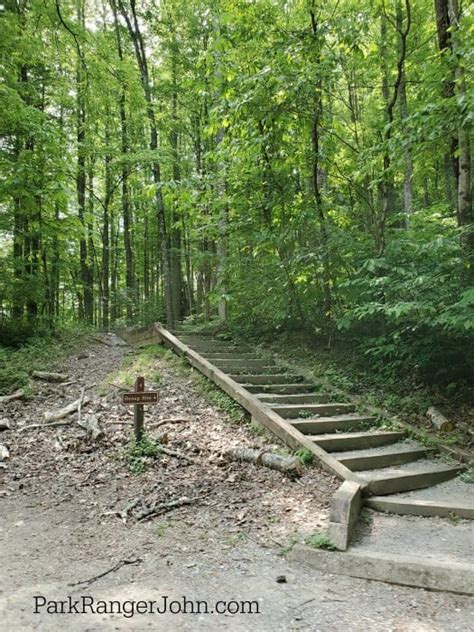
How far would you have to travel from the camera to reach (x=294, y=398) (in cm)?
666

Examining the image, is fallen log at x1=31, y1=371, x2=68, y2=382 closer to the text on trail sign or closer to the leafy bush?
the text on trail sign

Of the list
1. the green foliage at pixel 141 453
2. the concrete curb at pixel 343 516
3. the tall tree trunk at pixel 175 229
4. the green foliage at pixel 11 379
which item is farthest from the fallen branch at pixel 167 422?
the tall tree trunk at pixel 175 229

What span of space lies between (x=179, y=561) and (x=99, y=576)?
1.98 ft

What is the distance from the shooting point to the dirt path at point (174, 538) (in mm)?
2682

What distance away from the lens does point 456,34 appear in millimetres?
5504

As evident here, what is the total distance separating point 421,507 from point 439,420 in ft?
6.03

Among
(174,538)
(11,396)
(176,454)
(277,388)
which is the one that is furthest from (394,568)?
(11,396)

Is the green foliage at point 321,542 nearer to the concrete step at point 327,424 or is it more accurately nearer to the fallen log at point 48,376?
the concrete step at point 327,424

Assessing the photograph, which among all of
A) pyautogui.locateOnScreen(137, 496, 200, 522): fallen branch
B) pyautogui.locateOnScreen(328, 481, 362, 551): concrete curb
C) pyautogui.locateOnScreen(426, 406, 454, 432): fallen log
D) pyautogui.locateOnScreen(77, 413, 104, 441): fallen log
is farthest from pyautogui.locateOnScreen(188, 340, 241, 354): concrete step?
pyautogui.locateOnScreen(328, 481, 362, 551): concrete curb

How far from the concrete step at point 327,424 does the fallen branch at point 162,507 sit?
1.80m

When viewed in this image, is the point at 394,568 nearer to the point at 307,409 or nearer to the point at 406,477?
the point at 406,477

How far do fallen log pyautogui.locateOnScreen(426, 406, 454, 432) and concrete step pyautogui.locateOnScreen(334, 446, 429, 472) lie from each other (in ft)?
1.65

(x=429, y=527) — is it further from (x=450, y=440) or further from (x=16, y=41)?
(x=16, y=41)

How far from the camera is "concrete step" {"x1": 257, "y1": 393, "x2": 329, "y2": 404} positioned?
21.5 ft
